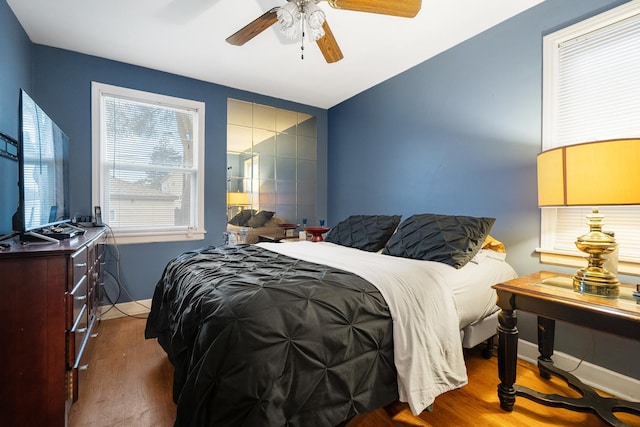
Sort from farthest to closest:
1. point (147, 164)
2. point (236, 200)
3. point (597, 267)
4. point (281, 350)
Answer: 1. point (236, 200)
2. point (147, 164)
3. point (597, 267)
4. point (281, 350)

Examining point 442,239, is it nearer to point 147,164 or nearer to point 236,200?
point 236,200

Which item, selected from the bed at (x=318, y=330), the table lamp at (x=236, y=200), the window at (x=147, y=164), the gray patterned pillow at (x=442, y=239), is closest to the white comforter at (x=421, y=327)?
the bed at (x=318, y=330)

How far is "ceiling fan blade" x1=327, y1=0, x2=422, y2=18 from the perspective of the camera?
1.68 metres

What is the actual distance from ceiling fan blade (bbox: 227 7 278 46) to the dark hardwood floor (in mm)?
2317

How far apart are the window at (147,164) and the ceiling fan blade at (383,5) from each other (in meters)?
2.20

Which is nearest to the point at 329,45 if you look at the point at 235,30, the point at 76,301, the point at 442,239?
the point at 235,30

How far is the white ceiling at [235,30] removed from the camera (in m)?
2.14

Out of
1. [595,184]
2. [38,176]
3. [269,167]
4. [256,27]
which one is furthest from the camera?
[269,167]

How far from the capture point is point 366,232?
2650 mm

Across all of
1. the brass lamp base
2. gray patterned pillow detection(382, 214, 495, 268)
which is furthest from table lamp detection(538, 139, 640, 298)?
gray patterned pillow detection(382, 214, 495, 268)

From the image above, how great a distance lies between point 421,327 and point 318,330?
1.80 ft

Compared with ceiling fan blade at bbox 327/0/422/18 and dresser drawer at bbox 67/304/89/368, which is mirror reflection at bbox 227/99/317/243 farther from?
ceiling fan blade at bbox 327/0/422/18

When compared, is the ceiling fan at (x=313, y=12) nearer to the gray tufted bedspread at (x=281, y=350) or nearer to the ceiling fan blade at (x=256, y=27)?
the ceiling fan blade at (x=256, y=27)

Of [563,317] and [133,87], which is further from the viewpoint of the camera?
[133,87]
